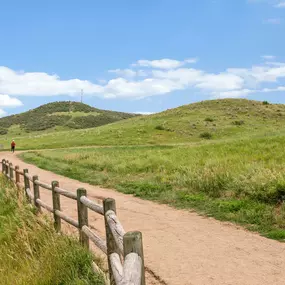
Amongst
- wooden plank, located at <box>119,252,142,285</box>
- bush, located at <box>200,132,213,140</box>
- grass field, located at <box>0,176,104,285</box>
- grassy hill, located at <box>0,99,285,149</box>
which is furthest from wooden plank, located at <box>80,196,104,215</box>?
bush, located at <box>200,132,213,140</box>

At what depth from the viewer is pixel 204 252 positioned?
7.58 m

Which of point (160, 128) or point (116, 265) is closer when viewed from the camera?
point (116, 265)

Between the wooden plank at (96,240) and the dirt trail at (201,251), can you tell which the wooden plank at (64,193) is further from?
the dirt trail at (201,251)

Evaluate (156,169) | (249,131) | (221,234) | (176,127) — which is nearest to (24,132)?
(176,127)

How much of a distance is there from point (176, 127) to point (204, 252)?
58.0 meters

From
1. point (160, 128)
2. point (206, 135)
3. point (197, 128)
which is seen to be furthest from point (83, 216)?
point (197, 128)

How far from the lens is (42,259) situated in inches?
260

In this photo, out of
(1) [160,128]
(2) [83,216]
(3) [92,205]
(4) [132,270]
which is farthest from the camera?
(1) [160,128]

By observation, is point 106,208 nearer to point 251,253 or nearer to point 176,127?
point 251,253

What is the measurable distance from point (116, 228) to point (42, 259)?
2.37 meters

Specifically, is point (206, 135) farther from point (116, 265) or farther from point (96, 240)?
point (116, 265)

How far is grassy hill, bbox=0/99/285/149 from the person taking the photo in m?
56.3

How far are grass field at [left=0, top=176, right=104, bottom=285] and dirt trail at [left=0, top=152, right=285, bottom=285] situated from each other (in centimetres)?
118

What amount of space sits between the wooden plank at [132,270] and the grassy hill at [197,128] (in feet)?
146
